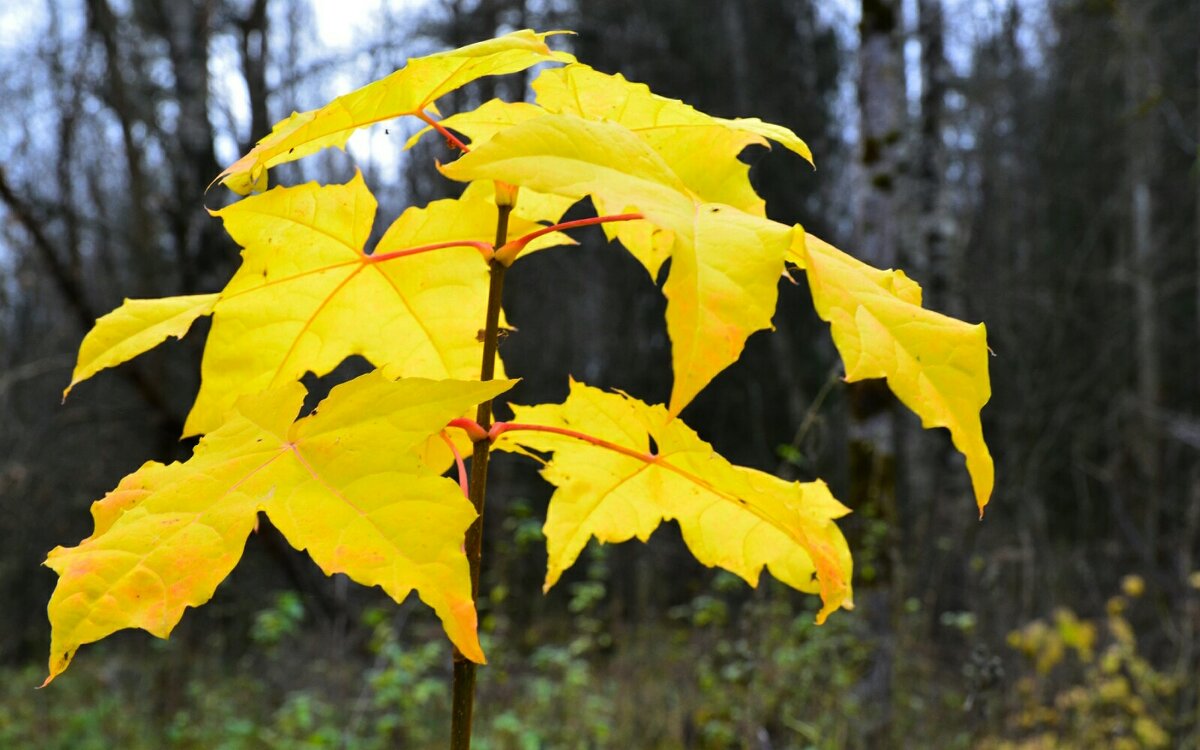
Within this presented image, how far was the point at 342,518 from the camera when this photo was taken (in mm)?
564

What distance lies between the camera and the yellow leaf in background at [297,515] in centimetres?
53

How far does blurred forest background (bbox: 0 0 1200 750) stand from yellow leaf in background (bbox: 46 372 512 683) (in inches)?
53.5

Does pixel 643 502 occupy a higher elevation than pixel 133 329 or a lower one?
lower

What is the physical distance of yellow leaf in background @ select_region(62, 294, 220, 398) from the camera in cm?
71

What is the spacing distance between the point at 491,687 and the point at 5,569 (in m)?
3.61

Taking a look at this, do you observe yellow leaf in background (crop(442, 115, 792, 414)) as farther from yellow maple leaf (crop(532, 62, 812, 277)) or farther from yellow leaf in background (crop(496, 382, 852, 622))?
yellow leaf in background (crop(496, 382, 852, 622))

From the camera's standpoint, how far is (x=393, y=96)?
0.63 m

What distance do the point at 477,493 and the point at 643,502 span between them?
19 centimetres

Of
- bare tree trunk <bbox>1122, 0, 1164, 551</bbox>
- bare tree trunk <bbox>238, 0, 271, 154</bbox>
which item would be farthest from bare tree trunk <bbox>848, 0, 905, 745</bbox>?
bare tree trunk <bbox>1122, 0, 1164, 551</bbox>

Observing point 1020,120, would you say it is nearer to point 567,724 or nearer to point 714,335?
point 567,724

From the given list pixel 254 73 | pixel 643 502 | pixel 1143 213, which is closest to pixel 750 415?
pixel 1143 213

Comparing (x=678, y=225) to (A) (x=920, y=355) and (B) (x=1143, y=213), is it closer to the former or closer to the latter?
(A) (x=920, y=355)

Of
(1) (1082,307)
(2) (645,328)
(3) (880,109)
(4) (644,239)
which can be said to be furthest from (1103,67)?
(4) (644,239)

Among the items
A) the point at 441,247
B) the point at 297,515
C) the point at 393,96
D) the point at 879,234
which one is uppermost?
the point at 393,96
